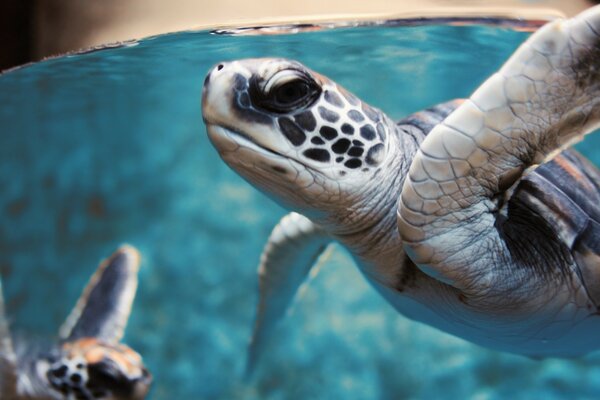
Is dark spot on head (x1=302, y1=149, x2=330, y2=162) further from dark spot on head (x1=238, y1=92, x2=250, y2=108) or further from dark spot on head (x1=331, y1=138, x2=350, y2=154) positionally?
dark spot on head (x1=238, y1=92, x2=250, y2=108)

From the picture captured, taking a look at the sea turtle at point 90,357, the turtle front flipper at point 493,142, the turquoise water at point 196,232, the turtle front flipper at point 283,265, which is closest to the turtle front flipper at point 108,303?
the sea turtle at point 90,357

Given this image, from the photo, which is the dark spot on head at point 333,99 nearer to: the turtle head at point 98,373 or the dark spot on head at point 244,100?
the dark spot on head at point 244,100

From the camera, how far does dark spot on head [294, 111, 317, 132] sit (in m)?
1.13

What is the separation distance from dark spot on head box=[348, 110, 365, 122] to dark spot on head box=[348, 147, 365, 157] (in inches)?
2.5

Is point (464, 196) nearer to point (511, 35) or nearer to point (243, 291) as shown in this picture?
point (511, 35)

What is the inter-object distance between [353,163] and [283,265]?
84cm

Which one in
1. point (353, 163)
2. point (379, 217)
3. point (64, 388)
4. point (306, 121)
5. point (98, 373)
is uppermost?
point (306, 121)

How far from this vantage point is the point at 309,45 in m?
2.76

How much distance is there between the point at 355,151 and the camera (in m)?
1.20

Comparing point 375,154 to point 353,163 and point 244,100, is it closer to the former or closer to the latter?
point 353,163

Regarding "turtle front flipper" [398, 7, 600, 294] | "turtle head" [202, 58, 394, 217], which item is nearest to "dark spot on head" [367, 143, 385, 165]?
"turtle head" [202, 58, 394, 217]

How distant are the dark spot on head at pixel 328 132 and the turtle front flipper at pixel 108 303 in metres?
1.28

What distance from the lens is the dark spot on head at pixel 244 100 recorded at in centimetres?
108

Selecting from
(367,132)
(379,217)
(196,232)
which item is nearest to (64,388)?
(379,217)
